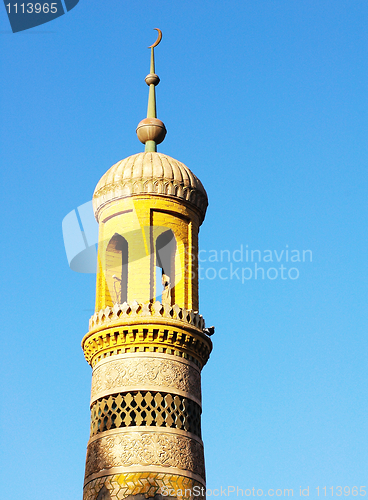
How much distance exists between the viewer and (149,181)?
19.6 metres

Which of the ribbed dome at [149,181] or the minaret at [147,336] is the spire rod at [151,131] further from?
the ribbed dome at [149,181]

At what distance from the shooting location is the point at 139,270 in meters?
19.0

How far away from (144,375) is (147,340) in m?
0.82

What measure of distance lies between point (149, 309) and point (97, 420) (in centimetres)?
261

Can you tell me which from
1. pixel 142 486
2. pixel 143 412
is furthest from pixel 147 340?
pixel 142 486

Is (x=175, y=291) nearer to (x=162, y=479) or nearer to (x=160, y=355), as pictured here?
→ (x=160, y=355)

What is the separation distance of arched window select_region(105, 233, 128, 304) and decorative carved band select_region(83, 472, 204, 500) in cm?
442

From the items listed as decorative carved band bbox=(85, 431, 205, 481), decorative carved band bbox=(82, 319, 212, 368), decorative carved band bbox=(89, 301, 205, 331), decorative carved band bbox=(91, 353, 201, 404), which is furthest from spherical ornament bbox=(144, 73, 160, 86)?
decorative carved band bbox=(85, 431, 205, 481)

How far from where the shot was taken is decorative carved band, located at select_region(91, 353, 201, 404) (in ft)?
57.4

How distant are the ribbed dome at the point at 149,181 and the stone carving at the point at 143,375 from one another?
4091 mm

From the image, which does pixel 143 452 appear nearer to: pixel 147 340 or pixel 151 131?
pixel 147 340

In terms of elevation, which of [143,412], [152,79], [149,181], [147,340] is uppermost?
[152,79]

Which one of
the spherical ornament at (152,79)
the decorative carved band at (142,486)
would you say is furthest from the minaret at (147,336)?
the spherical ornament at (152,79)

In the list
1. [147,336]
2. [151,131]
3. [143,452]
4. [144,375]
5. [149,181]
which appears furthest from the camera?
[151,131]
